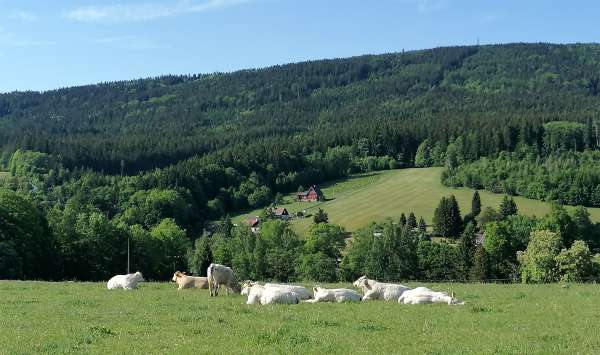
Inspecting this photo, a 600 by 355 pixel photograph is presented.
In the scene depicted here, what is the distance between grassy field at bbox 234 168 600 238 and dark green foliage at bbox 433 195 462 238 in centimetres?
885


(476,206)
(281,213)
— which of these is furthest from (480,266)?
(281,213)

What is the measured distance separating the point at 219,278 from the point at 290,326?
30.7ft

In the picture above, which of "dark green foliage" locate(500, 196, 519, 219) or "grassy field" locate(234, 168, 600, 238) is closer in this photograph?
"dark green foliage" locate(500, 196, 519, 219)

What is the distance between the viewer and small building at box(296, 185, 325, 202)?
17375 centimetres

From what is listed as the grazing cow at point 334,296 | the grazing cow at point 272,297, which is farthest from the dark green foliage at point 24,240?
the grazing cow at point 334,296

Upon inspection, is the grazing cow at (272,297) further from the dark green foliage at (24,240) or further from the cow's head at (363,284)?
the dark green foliage at (24,240)

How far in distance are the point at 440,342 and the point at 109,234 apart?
56.6 metres

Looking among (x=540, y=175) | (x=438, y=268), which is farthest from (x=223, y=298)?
(x=540, y=175)

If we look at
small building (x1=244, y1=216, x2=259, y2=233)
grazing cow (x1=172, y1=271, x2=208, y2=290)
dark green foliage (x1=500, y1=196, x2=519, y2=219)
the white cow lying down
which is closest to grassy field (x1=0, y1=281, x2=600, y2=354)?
the white cow lying down

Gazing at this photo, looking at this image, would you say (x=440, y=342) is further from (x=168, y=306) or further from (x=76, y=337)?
(x=168, y=306)

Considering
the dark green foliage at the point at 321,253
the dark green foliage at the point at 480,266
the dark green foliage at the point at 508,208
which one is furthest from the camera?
the dark green foliage at the point at 508,208

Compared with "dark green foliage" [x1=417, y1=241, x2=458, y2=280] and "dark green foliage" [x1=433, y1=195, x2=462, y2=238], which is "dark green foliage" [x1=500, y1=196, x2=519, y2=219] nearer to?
"dark green foliage" [x1=433, y1=195, x2=462, y2=238]

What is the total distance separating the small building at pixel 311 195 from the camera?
570 ft

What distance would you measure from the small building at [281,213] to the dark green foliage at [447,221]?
123 ft
